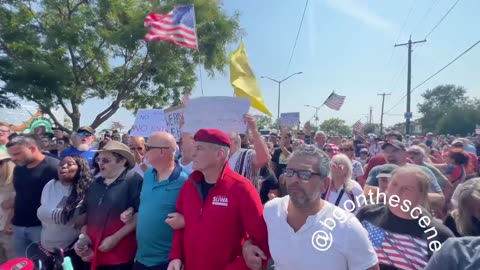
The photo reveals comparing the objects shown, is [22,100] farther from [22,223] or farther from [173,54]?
[22,223]

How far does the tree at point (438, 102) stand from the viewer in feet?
273

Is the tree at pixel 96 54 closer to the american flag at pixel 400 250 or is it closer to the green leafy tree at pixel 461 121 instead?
the american flag at pixel 400 250

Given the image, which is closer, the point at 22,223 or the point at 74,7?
the point at 22,223

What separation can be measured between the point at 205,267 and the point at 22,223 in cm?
281

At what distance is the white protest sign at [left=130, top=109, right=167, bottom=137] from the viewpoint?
7.42 meters

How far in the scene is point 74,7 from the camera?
20.2 meters

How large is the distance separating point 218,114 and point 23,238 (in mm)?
2616

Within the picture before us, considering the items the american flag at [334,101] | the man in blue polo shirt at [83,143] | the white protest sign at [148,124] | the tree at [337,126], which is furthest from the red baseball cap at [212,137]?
the tree at [337,126]

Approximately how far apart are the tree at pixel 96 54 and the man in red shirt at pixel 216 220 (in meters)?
16.8

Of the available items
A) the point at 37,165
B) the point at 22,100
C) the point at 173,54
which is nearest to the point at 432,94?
the point at 173,54

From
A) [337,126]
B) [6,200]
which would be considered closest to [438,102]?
[337,126]

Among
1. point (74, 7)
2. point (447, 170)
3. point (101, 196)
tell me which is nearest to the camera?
point (101, 196)

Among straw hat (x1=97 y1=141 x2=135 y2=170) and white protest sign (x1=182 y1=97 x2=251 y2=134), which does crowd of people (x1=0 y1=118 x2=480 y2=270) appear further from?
white protest sign (x1=182 y1=97 x2=251 y2=134)

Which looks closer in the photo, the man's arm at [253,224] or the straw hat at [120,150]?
the man's arm at [253,224]
